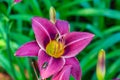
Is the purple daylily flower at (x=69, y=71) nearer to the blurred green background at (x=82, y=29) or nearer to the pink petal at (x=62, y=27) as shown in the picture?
the pink petal at (x=62, y=27)

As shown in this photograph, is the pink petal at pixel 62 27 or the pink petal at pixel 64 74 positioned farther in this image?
the pink petal at pixel 62 27

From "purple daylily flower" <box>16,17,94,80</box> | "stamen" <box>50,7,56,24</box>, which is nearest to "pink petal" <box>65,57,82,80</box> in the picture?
"purple daylily flower" <box>16,17,94,80</box>

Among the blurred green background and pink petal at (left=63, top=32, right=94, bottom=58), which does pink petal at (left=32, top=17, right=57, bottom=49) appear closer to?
pink petal at (left=63, top=32, right=94, bottom=58)

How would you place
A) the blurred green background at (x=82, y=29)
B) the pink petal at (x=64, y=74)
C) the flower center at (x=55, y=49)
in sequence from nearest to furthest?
A: the pink petal at (x=64, y=74) → the flower center at (x=55, y=49) → the blurred green background at (x=82, y=29)

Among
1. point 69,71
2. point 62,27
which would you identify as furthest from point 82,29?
point 69,71

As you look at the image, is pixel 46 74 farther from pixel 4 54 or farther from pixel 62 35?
pixel 4 54

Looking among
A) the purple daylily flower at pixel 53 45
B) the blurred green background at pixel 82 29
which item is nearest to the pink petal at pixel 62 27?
the purple daylily flower at pixel 53 45

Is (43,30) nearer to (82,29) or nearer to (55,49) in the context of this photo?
(55,49)
